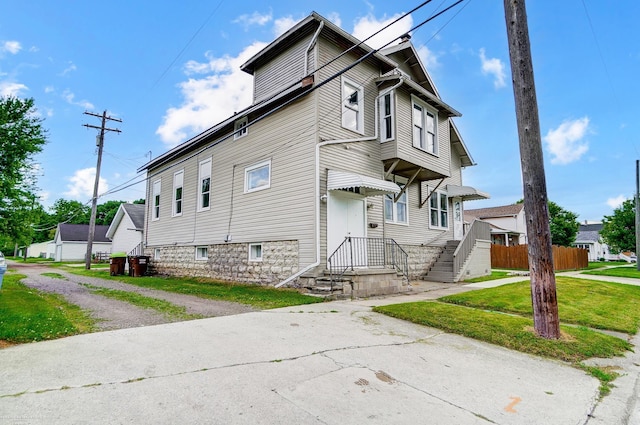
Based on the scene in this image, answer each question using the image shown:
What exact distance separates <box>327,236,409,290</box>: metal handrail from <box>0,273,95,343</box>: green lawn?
5.68 m

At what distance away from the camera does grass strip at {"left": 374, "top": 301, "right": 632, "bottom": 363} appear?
16.1ft

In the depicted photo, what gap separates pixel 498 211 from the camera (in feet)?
126

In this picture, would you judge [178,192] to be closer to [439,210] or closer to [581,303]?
[439,210]

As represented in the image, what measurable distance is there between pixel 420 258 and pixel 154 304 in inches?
396

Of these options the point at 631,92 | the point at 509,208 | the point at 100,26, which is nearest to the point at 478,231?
the point at 631,92

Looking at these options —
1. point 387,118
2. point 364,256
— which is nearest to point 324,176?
point 364,256

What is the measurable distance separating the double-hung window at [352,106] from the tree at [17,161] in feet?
34.2

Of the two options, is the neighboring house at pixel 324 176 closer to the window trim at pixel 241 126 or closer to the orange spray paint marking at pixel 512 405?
the window trim at pixel 241 126

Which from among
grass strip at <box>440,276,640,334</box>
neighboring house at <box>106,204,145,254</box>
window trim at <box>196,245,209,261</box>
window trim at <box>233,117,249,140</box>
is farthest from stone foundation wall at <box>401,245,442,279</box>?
neighboring house at <box>106,204,145,254</box>

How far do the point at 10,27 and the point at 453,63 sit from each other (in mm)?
13536

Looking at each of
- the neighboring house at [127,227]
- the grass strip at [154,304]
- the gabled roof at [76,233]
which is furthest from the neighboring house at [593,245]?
the gabled roof at [76,233]

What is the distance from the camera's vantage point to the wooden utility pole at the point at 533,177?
207 inches

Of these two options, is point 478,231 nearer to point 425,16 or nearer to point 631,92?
point 631,92

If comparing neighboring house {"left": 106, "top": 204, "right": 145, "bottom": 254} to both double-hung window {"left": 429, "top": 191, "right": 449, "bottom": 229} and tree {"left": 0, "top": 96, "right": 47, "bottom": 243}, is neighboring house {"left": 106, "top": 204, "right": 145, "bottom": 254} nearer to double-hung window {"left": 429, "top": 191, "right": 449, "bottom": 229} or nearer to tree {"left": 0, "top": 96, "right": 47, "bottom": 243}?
tree {"left": 0, "top": 96, "right": 47, "bottom": 243}
